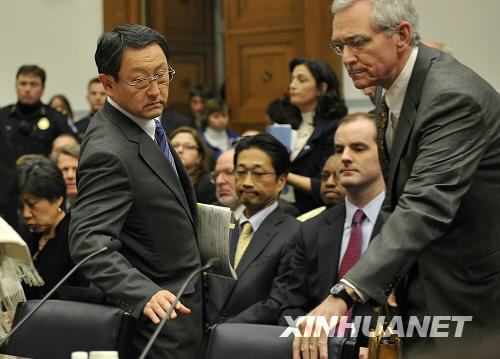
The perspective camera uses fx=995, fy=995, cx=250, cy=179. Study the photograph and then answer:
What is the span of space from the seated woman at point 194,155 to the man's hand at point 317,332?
10.3 feet

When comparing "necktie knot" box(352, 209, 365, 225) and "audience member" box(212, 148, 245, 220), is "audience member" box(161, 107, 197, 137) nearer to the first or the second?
"audience member" box(212, 148, 245, 220)

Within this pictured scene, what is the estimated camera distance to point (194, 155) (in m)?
5.61

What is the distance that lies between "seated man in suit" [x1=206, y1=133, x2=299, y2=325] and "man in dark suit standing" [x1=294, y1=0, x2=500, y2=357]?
127 cm

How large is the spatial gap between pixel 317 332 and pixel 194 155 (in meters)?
3.36

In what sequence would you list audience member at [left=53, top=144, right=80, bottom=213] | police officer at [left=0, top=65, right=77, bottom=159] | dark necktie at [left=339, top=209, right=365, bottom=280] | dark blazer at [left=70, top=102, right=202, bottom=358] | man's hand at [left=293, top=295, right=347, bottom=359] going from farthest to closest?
police officer at [left=0, top=65, right=77, bottom=159] → audience member at [left=53, top=144, right=80, bottom=213] → dark necktie at [left=339, top=209, right=365, bottom=280] → dark blazer at [left=70, top=102, right=202, bottom=358] → man's hand at [left=293, top=295, right=347, bottom=359]

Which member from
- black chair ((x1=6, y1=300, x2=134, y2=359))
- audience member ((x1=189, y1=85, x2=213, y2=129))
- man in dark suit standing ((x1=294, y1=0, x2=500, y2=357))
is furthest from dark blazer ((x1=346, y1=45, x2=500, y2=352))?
audience member ((x1=189, y1=85, x2=213, y2=129))

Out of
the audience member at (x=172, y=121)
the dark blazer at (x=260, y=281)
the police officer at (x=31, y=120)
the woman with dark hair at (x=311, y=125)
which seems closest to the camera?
the dark blazer at (x=260, y=281)

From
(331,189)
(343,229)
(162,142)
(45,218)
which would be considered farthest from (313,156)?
(162,142)

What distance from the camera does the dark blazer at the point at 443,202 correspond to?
237 cm

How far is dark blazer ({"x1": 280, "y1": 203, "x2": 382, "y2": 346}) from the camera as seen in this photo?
3803mm

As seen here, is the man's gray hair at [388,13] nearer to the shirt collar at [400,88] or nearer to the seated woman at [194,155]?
the shirt collar at [400,88]

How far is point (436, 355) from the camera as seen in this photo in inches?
56.9

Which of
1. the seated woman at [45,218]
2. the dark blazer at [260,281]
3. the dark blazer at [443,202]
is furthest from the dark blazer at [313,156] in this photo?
the dark blazer at [443,202]

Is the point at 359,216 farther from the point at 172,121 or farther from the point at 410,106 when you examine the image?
the point at 172,121
